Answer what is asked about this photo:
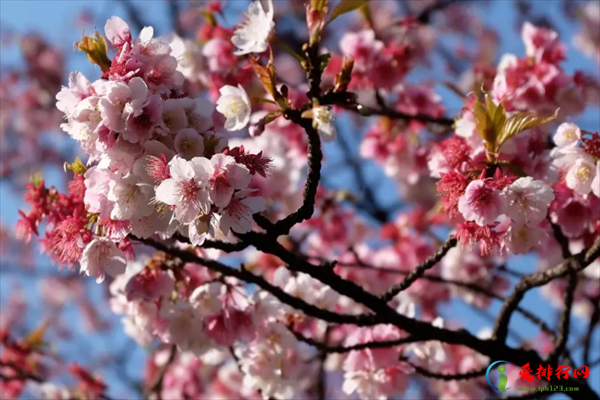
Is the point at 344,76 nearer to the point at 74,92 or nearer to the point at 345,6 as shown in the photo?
the point at 345,6

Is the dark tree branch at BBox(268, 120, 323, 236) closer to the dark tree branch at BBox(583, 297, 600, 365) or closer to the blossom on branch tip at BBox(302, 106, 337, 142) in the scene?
the blossom on branch tip at BBox(302, 106, 337, 142)

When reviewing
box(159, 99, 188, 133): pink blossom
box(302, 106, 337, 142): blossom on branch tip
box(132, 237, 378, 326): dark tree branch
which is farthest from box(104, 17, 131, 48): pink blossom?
box(132, 237, 378, 326): dark tree branch

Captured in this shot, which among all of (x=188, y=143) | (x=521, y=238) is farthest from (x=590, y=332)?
(x=188, y=143)

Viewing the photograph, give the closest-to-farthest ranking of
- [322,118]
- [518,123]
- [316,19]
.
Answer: [322,118], [518,123], [316,19]

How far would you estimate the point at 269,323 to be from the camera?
2457 mm

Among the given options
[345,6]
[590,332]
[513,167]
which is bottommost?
[513,167]

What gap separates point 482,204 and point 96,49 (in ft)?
3.56

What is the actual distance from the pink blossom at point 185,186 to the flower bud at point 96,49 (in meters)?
0.44

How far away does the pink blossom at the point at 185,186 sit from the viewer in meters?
1.45

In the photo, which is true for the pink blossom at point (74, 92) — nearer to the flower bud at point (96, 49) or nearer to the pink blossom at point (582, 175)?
the flower bud at point (96, 49)

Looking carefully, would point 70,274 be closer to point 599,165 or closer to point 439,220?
point 439,220

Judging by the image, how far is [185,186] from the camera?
4.80ft

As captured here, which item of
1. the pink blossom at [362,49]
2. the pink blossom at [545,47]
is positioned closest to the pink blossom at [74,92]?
the pink blossom at [362,49]

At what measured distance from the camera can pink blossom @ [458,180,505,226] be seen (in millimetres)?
1688
